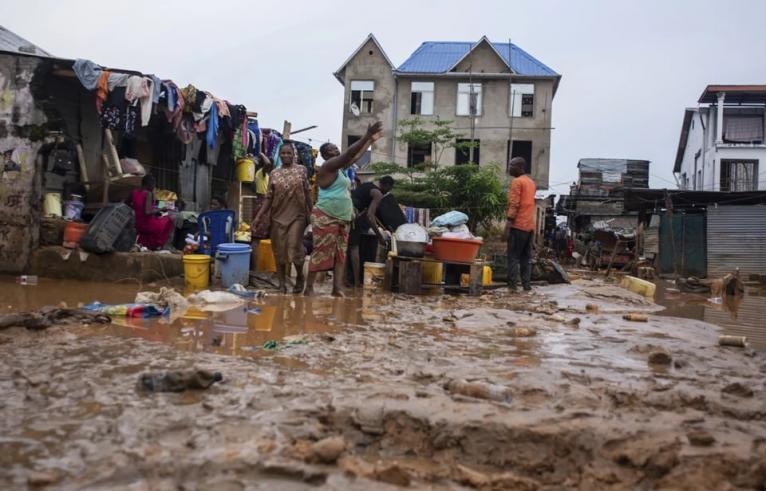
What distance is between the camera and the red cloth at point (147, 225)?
9312mm

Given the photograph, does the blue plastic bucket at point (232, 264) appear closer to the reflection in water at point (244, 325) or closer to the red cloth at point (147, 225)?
the reflection in water at point (244, 325)

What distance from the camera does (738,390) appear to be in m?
2.93

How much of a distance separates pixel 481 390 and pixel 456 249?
544 cm

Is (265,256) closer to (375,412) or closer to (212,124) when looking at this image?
(212,124)

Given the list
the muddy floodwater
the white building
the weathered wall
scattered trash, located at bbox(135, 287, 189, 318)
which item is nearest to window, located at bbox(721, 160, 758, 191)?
the white building

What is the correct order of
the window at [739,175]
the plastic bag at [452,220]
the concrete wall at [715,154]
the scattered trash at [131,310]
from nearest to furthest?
the scattered trash at [131,310]
the plastic bag at [452,220]
the concrete wall at [715,154]
the window at [739,175]

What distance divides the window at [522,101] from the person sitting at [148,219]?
85.3 feet

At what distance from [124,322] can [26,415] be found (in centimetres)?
233

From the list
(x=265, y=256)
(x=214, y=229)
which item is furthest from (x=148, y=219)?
(x=265, y=256)

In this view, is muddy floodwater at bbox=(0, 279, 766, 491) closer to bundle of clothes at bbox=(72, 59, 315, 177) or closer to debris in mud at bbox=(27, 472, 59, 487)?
debris in mud at bbox=(27, 472, 59, 487)

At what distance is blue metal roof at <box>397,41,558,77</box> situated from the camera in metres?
32.4

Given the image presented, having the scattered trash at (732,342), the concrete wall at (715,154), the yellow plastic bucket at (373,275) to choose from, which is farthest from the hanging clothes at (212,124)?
the concrete wall at (715,154)

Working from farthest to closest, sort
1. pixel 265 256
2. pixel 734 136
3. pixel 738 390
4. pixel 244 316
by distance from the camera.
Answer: pixel 734 136 < pixel 265 256 < pixel 244 316 < pixel 738 390

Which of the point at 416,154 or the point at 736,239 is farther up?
the point at 416,154
